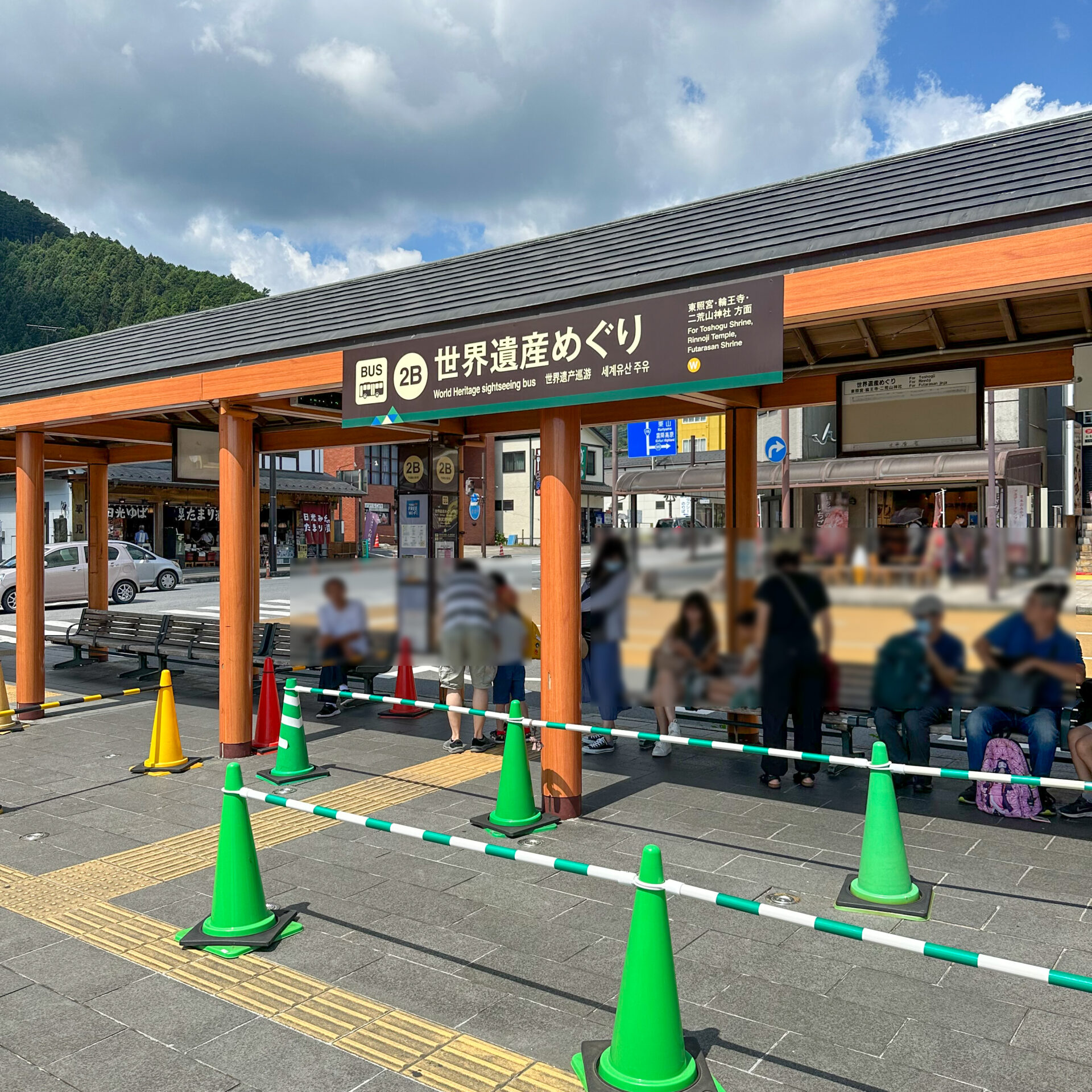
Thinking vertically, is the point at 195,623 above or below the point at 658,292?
below

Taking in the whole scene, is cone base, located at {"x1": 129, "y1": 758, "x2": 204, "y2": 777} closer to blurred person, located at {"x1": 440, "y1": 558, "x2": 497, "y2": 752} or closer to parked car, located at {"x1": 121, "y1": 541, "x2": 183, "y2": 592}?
blurred person, located at {"x1": 440, "y1": 558, "x2": 497, "y2": 752}

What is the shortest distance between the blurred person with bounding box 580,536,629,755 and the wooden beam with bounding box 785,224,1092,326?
335cm

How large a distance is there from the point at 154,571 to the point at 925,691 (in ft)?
85.2

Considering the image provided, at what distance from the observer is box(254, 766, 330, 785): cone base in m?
7.55

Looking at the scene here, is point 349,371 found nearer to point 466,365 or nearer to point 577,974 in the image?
point 466,365

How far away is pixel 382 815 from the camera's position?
665cm

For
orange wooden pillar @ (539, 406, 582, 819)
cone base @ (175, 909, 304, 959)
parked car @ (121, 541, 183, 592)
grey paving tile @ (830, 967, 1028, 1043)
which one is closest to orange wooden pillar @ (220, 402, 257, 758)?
orange wooden pillar @ (539, 406, 582, 819)

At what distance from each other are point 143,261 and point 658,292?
9060cm

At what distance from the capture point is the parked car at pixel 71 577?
2286 cm

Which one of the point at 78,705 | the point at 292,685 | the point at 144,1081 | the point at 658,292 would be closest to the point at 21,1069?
the point at 144,1081

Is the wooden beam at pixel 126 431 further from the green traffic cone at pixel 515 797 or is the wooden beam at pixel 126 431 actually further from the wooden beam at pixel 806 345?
the wooden beam at pixel 806 345

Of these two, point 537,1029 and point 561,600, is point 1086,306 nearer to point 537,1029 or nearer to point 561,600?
point 561,600

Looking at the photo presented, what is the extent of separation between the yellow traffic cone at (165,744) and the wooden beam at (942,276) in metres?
6.02

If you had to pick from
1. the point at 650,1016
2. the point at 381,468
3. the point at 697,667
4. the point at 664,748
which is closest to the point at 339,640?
the point at 664,748
